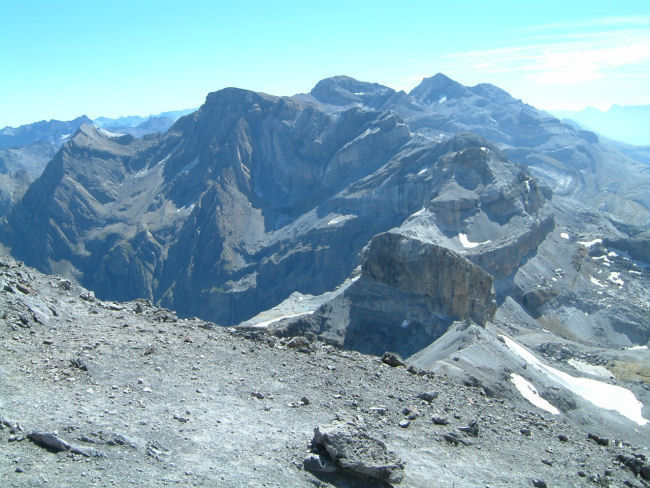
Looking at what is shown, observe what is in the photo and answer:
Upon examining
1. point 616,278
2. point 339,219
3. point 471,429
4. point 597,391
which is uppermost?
point 471,429

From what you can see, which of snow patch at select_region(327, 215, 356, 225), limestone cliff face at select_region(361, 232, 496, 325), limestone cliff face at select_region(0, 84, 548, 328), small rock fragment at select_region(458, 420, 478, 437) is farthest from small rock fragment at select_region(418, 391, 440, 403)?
snow patch at select_region(327, 215, 356, 225)

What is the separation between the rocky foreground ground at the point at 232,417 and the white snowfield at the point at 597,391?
60.4 feet

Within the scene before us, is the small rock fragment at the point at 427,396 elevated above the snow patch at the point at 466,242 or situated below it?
above

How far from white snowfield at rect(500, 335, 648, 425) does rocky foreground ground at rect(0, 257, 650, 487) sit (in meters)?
18.4

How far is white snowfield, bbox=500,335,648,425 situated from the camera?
4156 centimetres

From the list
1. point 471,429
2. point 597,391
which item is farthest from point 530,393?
point 471,429

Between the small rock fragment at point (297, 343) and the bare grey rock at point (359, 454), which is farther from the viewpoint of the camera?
Result: the small rock fragment at point (297, 343)

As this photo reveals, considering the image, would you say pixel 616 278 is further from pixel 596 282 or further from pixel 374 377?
pixel 374 377

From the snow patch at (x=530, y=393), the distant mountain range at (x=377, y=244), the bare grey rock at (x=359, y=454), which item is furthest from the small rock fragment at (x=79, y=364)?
the distant mountain range at (x=377, y=244)

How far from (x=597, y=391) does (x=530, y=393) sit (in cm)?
1011

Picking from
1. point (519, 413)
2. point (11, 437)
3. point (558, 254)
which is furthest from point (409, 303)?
point (558, 254)

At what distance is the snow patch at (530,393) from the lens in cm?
3594

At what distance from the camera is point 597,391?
145ft

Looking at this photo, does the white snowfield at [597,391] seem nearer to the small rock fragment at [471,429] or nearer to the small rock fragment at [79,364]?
the small rock fragment at [471,429]
